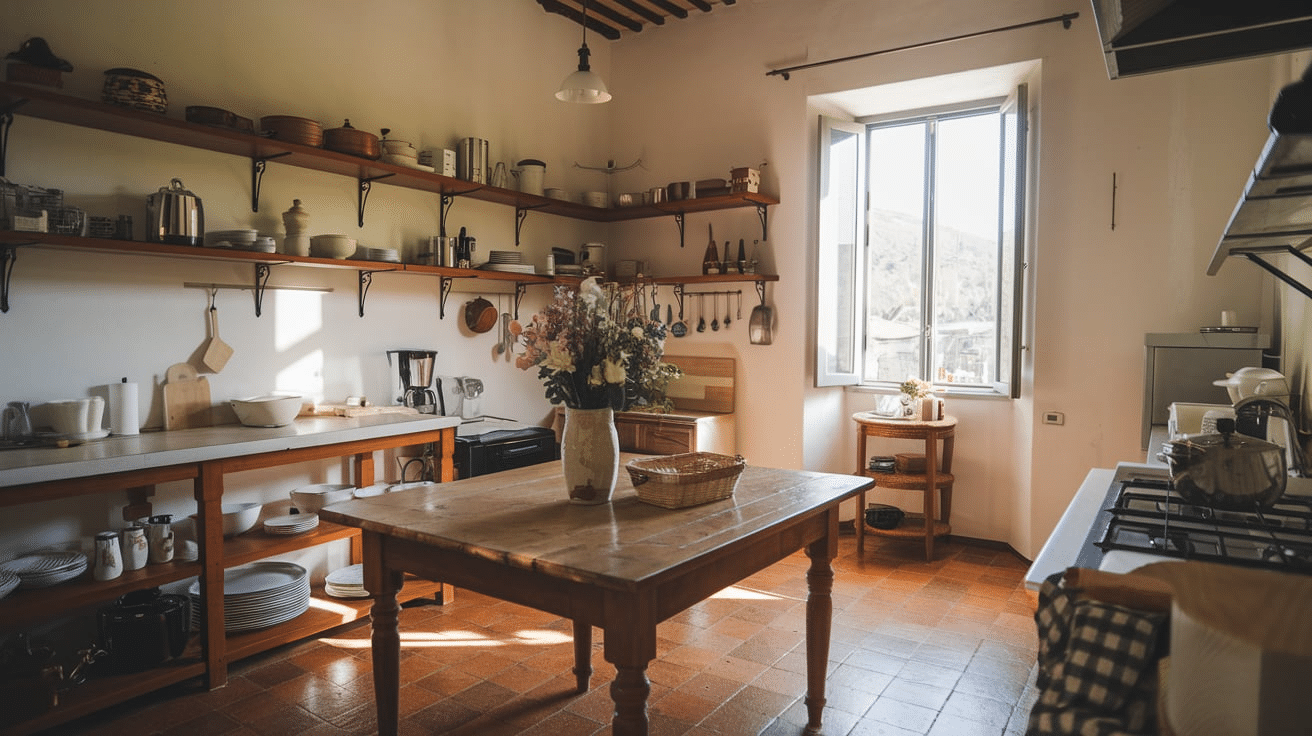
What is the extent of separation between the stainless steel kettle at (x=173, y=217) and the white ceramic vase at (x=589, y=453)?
6.61 ft

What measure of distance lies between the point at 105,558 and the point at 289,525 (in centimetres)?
73

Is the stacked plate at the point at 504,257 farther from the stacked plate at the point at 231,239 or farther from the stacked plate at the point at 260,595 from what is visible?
the stacked plate at the point at 260,595

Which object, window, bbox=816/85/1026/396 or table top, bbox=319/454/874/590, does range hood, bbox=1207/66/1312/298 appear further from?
window, bbox=816/85/1026/396

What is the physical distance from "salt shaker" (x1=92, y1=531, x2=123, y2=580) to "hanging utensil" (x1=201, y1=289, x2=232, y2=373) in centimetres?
94

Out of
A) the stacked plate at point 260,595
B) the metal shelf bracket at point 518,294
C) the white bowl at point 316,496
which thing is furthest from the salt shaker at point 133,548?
the metal shelf bracket at point 518,294

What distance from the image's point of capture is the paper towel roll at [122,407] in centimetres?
310

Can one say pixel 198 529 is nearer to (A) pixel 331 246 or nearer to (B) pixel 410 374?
(A) pixel 331 246

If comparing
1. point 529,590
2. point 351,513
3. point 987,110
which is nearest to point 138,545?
point 351,513

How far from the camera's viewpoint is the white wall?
126 inches

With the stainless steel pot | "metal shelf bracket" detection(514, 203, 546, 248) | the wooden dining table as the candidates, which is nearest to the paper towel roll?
the wooden dining table

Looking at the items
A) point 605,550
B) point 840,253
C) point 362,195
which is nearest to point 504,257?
point 362,195

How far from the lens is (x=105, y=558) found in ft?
9.16

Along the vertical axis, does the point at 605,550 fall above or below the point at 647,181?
below

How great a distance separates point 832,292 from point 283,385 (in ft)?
11.3
